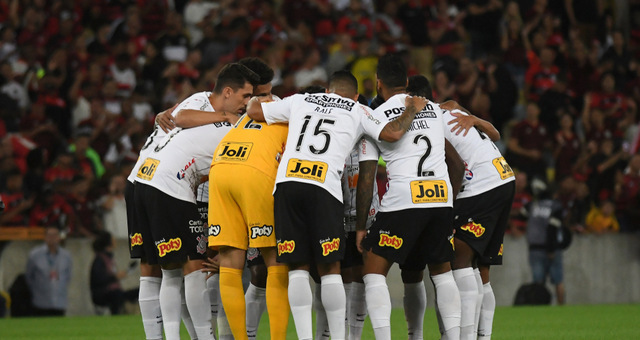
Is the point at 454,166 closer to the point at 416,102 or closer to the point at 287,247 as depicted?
the point at 416,102

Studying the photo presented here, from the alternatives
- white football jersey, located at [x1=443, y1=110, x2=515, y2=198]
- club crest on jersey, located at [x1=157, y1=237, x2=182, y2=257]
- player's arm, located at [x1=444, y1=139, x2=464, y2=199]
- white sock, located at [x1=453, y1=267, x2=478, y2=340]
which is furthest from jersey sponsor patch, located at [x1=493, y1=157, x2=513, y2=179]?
club crest on jersey, located at [x1=157, y1=237, x2=182, y2=257]

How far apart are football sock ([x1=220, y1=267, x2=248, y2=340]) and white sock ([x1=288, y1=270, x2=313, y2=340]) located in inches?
18.1

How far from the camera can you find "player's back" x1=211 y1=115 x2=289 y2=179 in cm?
884

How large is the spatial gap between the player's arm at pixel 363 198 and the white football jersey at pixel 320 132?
0.77 ft

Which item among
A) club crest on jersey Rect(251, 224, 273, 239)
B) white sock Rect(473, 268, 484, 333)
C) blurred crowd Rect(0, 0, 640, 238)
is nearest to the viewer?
club crest on jersey Rect(251, 224, 273, 239)

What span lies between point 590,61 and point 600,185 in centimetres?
386

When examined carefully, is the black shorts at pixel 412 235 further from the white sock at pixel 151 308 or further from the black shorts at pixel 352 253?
the white sock at pixel 151 308

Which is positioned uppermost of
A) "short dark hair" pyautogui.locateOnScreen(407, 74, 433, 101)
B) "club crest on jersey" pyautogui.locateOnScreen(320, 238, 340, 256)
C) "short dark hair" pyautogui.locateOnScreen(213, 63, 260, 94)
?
"short dark hair" pyautogui.locateOnScreen(213, 63, 260, 94)

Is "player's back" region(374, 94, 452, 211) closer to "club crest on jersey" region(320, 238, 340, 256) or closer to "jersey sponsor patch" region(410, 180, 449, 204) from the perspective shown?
"jersey sponsor patch" region(410, 180, 449, 204)

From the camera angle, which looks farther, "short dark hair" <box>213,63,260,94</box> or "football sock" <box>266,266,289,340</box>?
"short dark hair" <box>213,63,260,94</box>

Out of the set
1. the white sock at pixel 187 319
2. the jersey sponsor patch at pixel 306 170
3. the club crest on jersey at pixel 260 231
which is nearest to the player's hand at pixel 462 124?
the jersey sponsor patch at pixel 306 170

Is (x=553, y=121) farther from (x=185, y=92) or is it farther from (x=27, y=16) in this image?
(x=27, y=16)

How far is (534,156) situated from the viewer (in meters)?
19.5

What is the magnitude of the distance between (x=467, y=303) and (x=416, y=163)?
1.40 m
